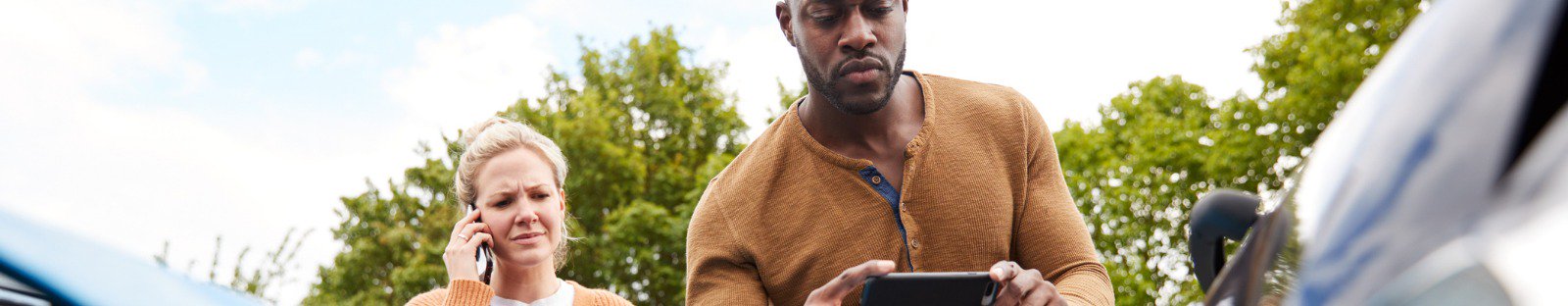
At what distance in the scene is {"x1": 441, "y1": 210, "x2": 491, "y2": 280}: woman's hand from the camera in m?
4.56

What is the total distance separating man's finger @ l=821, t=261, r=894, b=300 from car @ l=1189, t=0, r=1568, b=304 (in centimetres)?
206

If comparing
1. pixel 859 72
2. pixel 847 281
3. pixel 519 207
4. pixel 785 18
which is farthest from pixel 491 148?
pixel 847 281

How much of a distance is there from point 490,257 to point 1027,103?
2079mm

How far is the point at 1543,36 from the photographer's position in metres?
0.68

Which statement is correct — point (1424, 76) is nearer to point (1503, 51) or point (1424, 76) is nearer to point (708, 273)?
point (1503, 51)

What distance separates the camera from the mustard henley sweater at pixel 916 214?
3.46 metres

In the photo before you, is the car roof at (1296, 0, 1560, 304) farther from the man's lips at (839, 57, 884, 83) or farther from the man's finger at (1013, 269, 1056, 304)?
the man's lips at (839, 57, 884, 83)

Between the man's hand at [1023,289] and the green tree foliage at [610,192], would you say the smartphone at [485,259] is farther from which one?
the green tree foliage at [610,192]

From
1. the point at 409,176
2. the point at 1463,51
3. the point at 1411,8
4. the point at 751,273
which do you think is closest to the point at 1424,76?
the point at 1463,51

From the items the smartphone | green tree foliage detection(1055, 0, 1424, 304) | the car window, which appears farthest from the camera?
green tree foliage detection(1055, 0, 1424, 304)

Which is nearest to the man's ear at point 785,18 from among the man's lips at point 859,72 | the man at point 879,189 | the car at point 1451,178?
the man at point 879,189

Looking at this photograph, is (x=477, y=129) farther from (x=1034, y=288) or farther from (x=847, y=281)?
(x=1034, y=288)

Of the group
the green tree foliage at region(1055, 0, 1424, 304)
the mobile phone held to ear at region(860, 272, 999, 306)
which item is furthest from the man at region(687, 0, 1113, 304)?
the green tree foliage at region(1055, 0, 1424, 304)

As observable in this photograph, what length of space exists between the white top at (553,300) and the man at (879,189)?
3.99 ft
